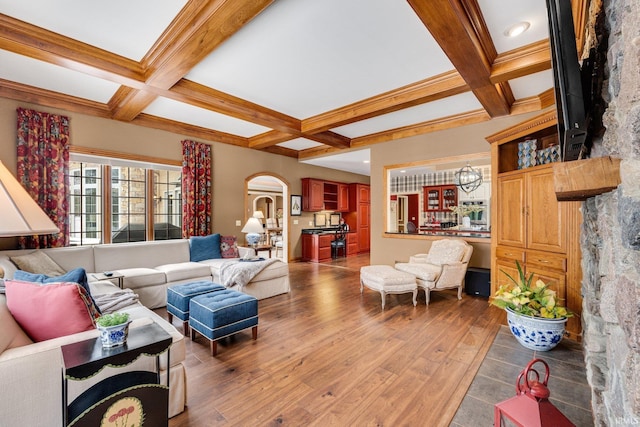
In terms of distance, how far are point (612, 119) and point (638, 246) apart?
22.6 inches

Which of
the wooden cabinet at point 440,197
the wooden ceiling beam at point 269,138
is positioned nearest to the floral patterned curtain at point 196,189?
the wooden ceiling beam at point 269,138

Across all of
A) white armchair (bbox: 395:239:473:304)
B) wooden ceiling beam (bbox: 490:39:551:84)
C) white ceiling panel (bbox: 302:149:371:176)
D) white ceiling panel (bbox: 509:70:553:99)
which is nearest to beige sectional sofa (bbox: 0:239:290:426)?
white armchair (bbox: 395:239:473:304)

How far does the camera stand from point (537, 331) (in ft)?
8.19

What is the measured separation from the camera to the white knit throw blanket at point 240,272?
404 cm

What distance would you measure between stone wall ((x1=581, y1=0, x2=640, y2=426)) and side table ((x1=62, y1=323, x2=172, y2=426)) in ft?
6.34

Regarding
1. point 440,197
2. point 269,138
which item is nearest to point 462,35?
point 269,138

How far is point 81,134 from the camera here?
14.0 feet

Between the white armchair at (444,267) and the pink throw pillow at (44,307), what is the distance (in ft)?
12.6

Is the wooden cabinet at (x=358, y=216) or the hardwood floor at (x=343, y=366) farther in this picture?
the wooden cabinet at (x=358, y=216)

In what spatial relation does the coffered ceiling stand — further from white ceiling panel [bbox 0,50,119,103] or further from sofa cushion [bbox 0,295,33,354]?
sofa cushion [bbox 0,295,33,354]

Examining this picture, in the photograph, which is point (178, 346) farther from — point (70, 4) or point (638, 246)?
point (70, 4)

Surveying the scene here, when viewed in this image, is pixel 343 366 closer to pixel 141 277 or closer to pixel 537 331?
pixel 537 331

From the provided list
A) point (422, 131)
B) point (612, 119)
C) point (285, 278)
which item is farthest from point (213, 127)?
point (612, 119)

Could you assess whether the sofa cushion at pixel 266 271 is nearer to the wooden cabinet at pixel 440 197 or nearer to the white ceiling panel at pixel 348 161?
the white ceiling panel at pixel 348 161
